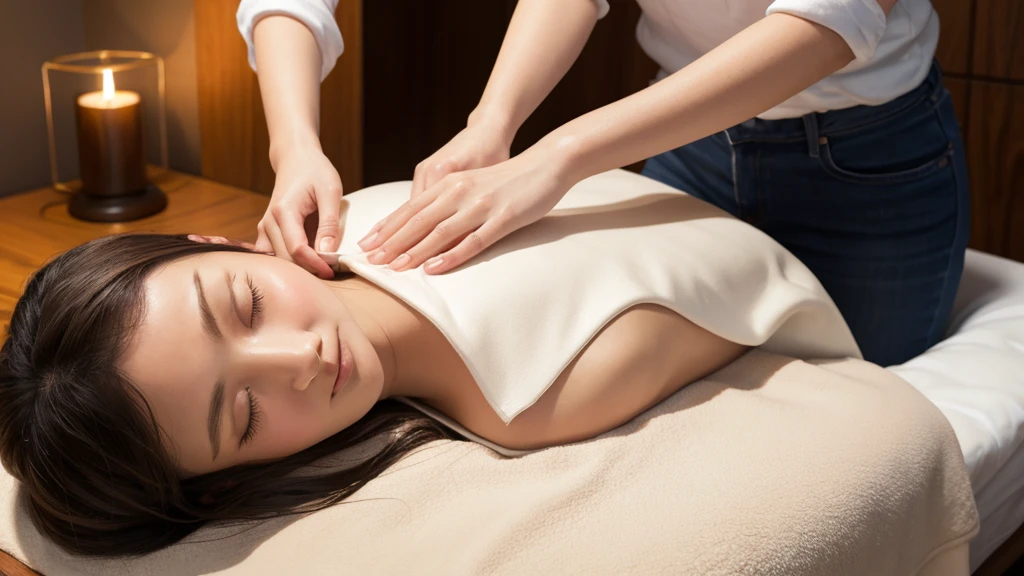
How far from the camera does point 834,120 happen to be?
134 cm

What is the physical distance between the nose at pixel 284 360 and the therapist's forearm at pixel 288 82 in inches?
14.4

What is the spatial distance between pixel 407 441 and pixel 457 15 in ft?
5.71

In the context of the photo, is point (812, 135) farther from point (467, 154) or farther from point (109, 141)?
point (109, 141)

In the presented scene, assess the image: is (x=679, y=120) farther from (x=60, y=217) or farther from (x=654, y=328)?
(x=60, y=217)

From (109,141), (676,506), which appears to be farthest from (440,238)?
(109,141)

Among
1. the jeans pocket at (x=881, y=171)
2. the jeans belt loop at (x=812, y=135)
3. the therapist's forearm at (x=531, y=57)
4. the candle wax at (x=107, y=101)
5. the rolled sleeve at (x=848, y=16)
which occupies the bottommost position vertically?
the candle wax at (x=107, y=101)

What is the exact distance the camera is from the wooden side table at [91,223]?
1.78 meters

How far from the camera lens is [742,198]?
4.73 ft

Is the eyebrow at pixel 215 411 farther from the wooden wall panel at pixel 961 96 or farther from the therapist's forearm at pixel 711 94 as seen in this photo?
the wooden wall panel at pixel 961 96

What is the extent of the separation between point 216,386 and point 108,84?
1119 millimetres

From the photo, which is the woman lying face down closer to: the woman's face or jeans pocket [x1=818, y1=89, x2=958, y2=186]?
the woman's face

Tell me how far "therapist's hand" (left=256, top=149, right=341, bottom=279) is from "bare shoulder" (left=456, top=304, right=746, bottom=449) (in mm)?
268

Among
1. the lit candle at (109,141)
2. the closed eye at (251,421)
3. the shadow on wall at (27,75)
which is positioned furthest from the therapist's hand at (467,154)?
the shadow on wall at (27,75)

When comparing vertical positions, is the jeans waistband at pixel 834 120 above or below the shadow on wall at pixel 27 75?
above
